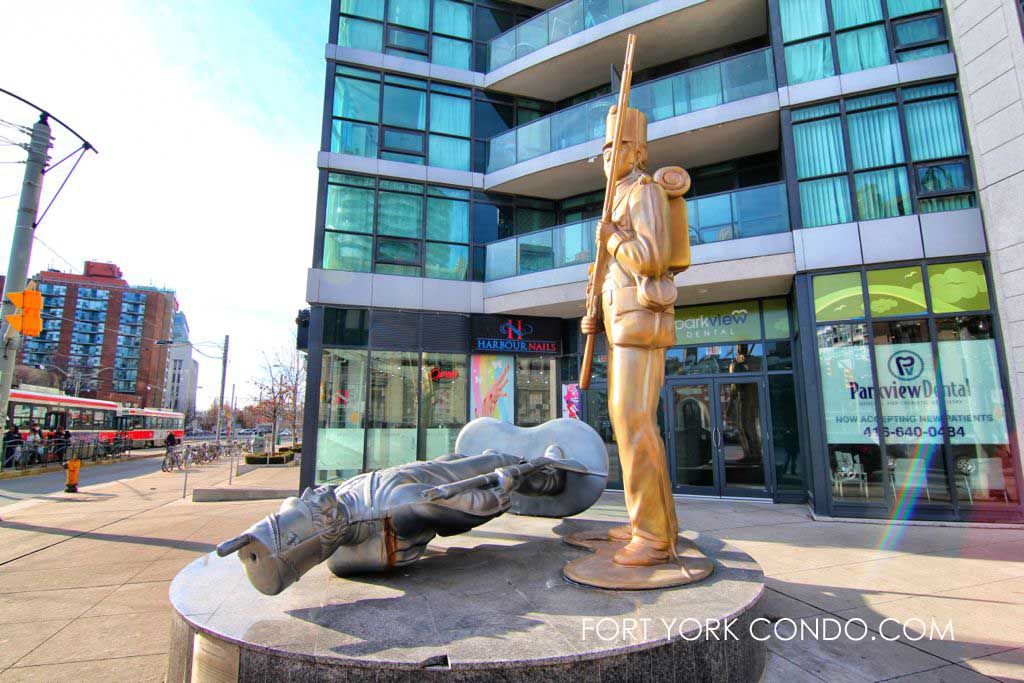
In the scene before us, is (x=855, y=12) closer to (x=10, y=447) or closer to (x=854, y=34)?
(x=854, y=34)

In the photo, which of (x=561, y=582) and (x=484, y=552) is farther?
(x=484, y=552)

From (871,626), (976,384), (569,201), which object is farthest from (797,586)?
(569,201)

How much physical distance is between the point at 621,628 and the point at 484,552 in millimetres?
2240

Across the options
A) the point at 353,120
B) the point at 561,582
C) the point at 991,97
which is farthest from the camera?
the point at 353,120

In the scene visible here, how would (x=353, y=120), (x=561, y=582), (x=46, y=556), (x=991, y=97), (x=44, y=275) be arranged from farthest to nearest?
1. (x=44, y=275)
2. (x=353, y=120)
3. (x=991, y=97)
4. (x=46, y=556)
5. (x=561, y=582)

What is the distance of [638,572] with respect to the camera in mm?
3787

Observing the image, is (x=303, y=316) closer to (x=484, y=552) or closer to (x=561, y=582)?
(x=484, y=552)

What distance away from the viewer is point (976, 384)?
914cm

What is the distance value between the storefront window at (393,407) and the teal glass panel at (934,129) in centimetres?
1209

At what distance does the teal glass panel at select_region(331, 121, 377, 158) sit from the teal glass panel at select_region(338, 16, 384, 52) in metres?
2.41

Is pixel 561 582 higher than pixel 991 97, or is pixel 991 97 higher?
pixel 991 97

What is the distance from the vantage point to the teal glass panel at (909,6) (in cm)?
1020

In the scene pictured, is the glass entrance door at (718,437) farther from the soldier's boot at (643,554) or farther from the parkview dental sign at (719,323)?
the soldier's boot at (643,554)

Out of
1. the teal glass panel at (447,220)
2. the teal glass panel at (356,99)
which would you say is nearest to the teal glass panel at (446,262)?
the teal glass panel at (447,220)
